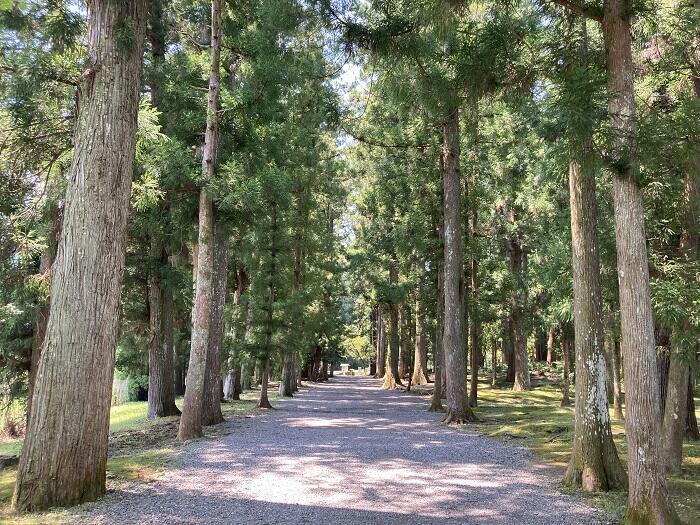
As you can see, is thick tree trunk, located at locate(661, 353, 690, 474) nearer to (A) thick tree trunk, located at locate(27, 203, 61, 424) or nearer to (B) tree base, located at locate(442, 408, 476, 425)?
(B) tree base, located at locate(442, 408, 476, 425)

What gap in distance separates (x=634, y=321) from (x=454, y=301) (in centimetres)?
948

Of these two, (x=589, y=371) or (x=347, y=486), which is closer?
(x=347, y=486)

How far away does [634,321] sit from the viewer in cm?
485

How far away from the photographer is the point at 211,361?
12.8m

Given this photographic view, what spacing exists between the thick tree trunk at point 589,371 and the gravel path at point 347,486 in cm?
54

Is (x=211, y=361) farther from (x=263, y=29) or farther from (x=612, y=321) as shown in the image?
(x=612, y=321)

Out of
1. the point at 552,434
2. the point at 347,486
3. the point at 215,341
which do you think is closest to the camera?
the point at 347,486

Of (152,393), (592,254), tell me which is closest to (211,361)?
(152,393)

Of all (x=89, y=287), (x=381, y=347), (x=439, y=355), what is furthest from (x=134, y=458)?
(x=381, y=347)

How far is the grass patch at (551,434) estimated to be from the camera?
19.5 feet

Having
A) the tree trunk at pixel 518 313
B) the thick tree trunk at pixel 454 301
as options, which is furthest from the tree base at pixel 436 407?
the tree trunk at pixel 518 313

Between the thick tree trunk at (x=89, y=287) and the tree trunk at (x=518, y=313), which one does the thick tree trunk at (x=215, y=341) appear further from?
the tree trunk at (x=518, y=313)

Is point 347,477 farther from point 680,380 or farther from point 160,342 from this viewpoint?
point 160,342

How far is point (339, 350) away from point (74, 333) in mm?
50763
